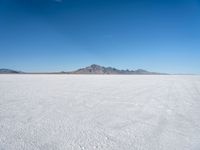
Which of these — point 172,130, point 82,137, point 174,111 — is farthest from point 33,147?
point 174,111

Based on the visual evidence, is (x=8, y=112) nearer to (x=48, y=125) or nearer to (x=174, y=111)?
(x=48, y=125)

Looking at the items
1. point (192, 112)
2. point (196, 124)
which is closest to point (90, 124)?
point (196, 124)

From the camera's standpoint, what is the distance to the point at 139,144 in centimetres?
258

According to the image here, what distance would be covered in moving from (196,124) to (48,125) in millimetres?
3081

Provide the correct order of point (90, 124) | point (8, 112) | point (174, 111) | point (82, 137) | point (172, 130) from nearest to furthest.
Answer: point (82, 137) → point (172, 130) → point (90, 124) → point (8, 112) → point (174, 111)

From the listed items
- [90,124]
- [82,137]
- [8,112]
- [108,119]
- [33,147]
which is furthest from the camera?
[8,112]

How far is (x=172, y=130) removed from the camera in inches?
124

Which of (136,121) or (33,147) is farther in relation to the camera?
(136,121)

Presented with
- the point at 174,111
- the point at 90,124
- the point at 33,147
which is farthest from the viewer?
the point at 174,111

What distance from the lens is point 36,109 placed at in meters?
4.58

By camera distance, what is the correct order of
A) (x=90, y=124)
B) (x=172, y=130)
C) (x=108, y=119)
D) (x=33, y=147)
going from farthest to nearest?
(x=108, y=119) < (x=90, y=124) < (x=172, y=130) < (x=33, y=147)

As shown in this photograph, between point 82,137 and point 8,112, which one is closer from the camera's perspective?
point 82,137

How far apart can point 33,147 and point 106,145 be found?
3.51ft

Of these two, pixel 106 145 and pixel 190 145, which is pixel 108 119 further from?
pixel 190 145
